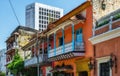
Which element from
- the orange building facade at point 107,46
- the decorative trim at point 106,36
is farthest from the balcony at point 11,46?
the orange building facade at point 107,46

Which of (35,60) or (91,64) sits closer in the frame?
(91,64)

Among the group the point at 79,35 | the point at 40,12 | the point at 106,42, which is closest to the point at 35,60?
the point at 79,35

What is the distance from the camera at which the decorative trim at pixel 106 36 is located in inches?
836

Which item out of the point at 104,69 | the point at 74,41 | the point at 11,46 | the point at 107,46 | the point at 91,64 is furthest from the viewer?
the point at 11,46

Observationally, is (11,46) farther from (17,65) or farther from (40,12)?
(17,65)

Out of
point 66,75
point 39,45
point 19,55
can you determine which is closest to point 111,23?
point 66,75

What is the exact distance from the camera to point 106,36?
22.5m

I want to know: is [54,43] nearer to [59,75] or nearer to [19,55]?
[59,75]

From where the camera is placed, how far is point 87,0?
26.6 meters

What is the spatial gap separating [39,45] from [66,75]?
938cm

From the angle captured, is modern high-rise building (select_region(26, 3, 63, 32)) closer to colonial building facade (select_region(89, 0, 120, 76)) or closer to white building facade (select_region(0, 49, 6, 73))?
white building facade (select_region(0, 49, 6, 73))

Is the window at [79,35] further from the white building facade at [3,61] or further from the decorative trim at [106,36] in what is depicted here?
the white building facade at [3,61]

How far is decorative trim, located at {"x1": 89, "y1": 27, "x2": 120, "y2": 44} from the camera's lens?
21225 millimetres

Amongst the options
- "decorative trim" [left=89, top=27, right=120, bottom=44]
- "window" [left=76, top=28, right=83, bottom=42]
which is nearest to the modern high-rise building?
"window" [left=76, top=28, right=83, bottom=42]
